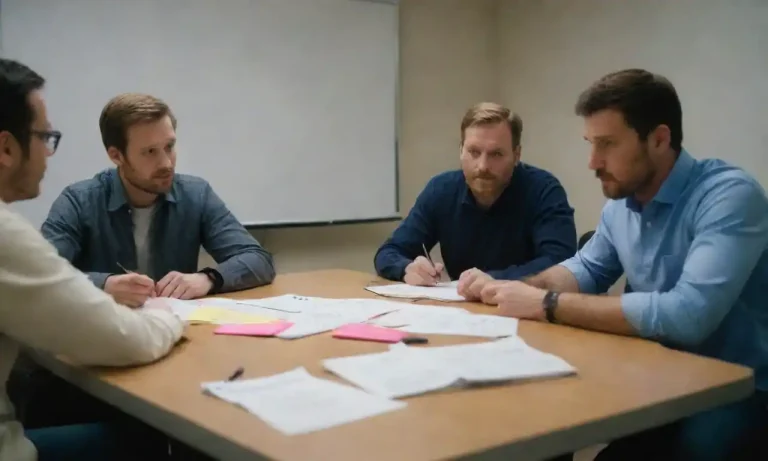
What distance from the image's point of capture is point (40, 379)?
189cm

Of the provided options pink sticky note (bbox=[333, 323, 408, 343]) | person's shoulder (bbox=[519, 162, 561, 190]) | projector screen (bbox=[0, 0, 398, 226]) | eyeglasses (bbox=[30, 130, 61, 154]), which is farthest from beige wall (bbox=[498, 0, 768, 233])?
eyeglasses (bbox=[30, 130, 61, 154])

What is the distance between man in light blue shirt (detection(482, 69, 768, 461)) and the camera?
1.54m

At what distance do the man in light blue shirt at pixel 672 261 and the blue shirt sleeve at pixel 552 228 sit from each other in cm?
47

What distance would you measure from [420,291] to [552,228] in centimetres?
64

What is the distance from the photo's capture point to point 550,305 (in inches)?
68.0

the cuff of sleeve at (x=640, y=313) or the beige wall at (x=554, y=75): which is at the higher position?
the beige wall at (x=554, y=75)

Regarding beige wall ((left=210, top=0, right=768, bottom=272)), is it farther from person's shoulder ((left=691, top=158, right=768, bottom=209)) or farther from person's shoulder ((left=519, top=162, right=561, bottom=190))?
person's shoulder ((left=691, top=158, right=768, bottom=209))

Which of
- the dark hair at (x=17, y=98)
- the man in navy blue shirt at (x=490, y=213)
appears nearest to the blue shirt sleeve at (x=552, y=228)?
the man in navy blue shirt at (x=490, y=213)

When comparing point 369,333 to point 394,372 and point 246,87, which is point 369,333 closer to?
point 394,372

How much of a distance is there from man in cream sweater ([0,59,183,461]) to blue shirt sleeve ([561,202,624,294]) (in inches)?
44.8

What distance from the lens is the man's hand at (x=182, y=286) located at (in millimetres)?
2039

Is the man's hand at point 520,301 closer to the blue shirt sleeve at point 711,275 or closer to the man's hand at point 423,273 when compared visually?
the blue shirt sleeve at point 711,275

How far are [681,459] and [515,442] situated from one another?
688 mm

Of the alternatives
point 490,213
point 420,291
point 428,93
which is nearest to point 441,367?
point 420,291
